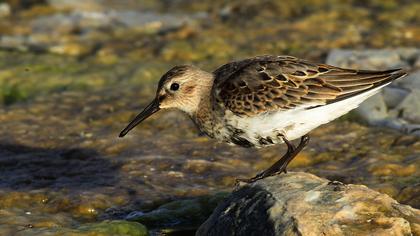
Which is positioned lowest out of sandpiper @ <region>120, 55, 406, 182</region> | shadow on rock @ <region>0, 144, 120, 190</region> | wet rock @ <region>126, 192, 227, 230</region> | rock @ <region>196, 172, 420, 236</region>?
shadow on rock @ <region>0, 144, 120, 190</region>

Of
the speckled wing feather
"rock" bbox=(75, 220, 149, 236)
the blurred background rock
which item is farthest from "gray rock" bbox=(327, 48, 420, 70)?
"rock" bbox=(75, 220, 149, 236)

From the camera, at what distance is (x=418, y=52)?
1202 centimetres

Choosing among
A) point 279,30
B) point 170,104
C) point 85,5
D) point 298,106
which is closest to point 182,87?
point 170,104

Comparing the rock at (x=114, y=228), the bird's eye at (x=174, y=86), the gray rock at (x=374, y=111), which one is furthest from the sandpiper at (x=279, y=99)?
the gray rock at (x=374, y=111)

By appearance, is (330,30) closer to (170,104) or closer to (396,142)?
(396,142)

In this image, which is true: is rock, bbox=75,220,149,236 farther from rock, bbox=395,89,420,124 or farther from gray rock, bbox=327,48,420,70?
gray rock, bbox=327,48,420,70

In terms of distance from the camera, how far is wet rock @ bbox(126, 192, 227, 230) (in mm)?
7684

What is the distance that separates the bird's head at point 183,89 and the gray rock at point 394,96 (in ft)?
10.4

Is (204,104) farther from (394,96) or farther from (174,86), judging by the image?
(394,96)

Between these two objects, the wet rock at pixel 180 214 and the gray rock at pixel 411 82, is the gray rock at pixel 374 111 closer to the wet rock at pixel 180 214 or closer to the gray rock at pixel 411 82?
the gray rock at pixel 411 82

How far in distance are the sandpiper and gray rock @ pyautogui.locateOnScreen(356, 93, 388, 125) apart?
254 cm

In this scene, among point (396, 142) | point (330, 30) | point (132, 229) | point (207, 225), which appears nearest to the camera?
point (207, 225)

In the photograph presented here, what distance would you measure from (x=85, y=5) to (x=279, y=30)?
415 cm

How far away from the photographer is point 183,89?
809 centimetres
